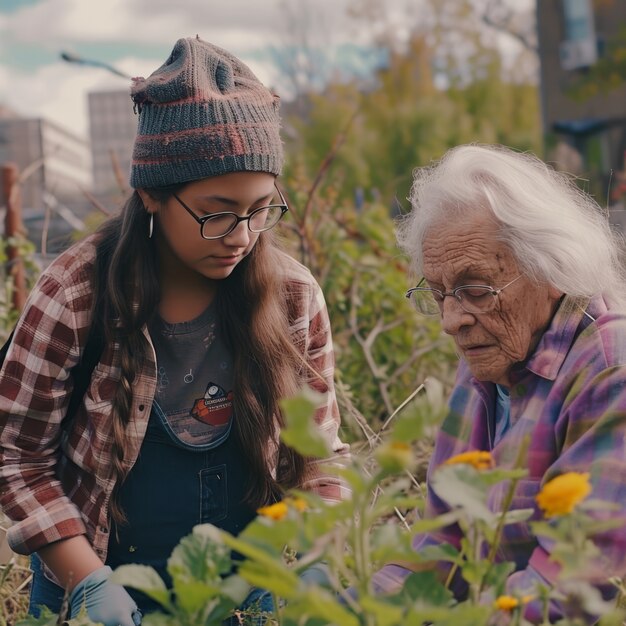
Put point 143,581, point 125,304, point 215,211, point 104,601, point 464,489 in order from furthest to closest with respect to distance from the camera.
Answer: point 125,304, point 215,211, point 104,601, point 143,581, point 464,489

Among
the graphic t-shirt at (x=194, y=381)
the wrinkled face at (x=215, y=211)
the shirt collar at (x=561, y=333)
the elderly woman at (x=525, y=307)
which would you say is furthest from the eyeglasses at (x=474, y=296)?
the graphic t-shirt at (x=194, y=381)

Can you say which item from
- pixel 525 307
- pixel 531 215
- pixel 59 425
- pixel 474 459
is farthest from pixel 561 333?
pixel 59 425

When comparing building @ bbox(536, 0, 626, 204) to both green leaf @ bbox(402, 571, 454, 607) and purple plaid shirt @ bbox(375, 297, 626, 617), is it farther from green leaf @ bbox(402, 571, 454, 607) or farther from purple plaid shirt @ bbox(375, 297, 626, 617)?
green leaf @ bbox(402, 571, 454, 607)

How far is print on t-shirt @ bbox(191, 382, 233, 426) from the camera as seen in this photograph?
2420 millimetres

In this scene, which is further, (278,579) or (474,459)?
(474,459)

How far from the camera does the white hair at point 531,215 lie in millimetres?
1863

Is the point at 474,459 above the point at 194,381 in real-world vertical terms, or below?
above

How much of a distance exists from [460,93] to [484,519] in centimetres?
3263

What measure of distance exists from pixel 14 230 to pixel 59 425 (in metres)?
2.42

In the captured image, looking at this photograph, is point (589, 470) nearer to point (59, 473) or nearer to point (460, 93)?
point (59, 473)

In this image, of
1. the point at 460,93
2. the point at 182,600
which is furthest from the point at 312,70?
the point at 182,600

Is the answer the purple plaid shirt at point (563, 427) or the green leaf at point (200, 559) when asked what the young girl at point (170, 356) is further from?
the green leaf at point (200, 559)

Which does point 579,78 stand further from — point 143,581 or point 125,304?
point 143,581

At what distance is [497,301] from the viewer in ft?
6.15
